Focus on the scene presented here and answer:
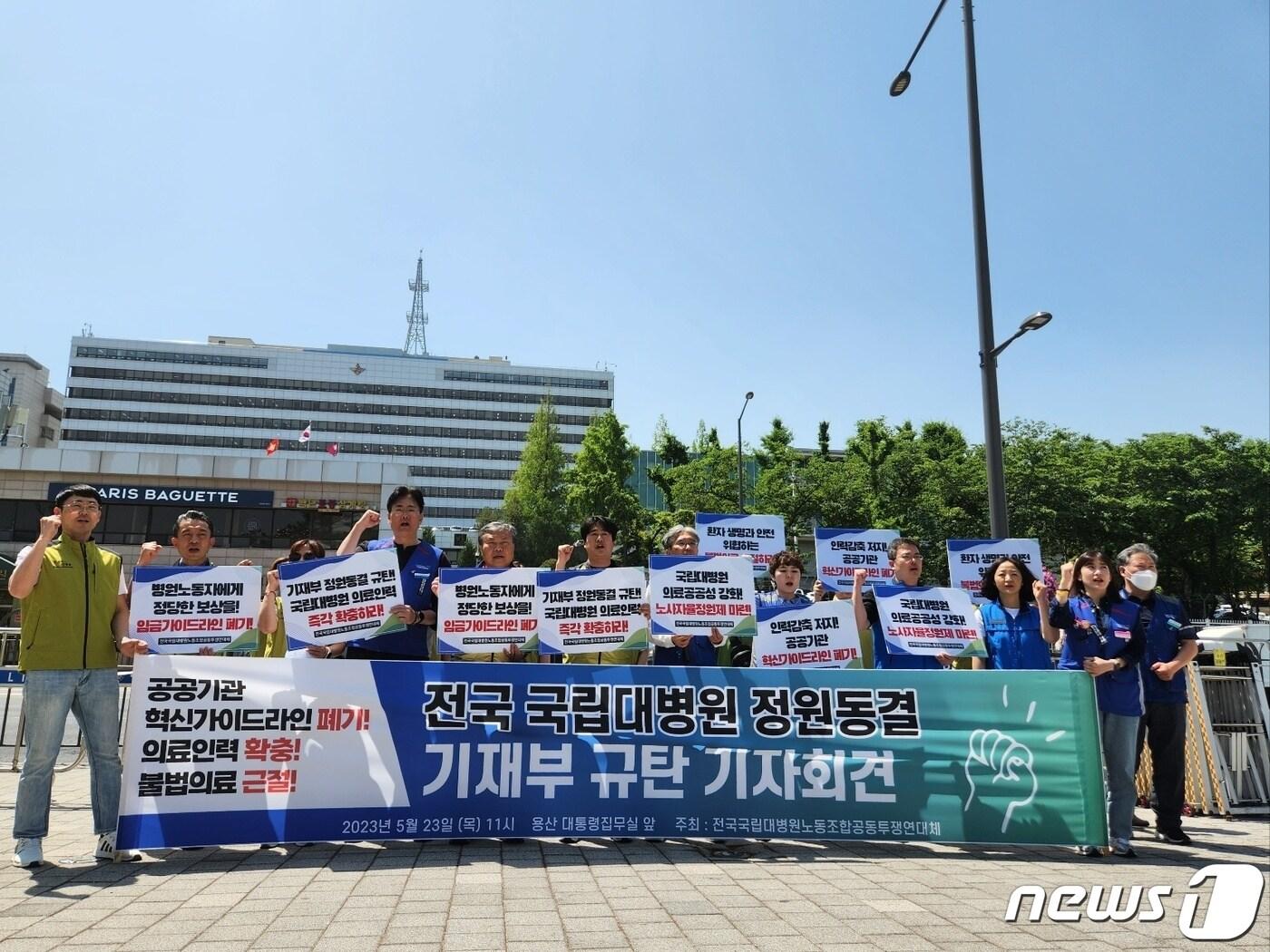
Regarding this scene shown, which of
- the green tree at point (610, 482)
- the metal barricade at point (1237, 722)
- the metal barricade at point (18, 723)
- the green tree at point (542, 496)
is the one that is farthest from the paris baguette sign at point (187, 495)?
the metal barricade at point (1237, 722)

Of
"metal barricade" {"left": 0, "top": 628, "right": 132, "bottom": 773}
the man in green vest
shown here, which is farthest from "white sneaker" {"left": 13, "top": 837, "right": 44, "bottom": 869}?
"metal barricade" {"left": 0, "top": 628, "right": 132, "bottom": 773}

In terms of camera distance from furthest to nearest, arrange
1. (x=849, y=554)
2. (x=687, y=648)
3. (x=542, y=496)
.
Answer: (x=542, y=496) < (x=849, y=554) < (x=687, y=648)

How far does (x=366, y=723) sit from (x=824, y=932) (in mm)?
3025

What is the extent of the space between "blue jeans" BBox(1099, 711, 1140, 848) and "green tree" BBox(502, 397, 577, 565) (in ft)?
156

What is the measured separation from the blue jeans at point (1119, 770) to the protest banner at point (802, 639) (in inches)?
68.6

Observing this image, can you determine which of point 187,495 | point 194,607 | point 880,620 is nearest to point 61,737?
point 194,607

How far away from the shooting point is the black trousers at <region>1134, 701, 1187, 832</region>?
6125mm

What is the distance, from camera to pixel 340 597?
568 centimetres

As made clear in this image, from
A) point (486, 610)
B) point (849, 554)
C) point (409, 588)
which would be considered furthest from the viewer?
point (849, 554)

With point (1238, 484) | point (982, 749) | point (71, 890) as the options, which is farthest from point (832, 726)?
point (1238, 484)

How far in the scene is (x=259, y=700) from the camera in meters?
5.27

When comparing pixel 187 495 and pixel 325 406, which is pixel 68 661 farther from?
pixel 325 406

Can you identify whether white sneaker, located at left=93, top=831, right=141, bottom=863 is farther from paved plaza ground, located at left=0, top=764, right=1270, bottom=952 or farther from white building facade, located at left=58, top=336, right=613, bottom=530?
white building facade, located at left=58, top=336, right=613, bottom=530

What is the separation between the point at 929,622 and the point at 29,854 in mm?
6153
